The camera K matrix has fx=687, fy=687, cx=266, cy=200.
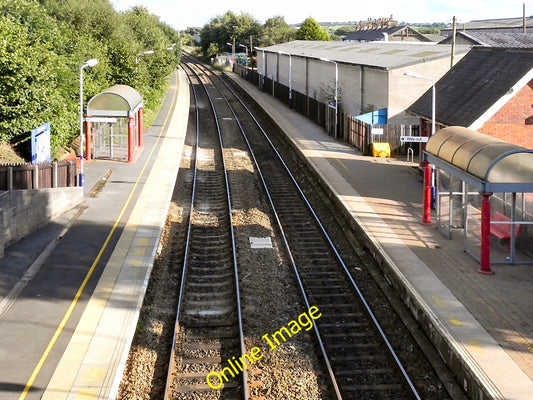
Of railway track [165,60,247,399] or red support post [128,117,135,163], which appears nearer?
railway track [165,60,247,399]

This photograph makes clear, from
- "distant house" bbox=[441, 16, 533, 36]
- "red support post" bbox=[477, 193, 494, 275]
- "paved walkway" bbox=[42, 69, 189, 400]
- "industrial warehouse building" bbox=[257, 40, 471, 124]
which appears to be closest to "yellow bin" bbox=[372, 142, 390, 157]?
"industrial warehouse building" bbox=[257, 40, 471, 124]

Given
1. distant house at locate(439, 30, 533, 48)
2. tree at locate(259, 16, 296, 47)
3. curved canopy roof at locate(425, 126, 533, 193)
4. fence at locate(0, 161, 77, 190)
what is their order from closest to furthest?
1. curved canopy roof at locate(425, 126, 533, 193)
2. fence at locate(0, 161, 77, 190)
3. distant house at locate(439, 30, 533, 48)
4. tree at locate(259, 16, 296, 47)

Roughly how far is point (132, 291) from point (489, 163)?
29.0 ft

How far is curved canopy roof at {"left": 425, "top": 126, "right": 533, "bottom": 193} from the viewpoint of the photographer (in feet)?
52.9

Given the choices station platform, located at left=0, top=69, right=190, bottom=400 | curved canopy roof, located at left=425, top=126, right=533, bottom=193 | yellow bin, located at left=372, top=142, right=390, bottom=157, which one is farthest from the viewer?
yellow bin, located at left=372, top=142, right=390, bottom=157

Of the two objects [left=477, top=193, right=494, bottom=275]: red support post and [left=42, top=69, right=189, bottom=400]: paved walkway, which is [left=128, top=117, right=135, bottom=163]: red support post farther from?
[left=477, top=193, right=494, bottom=275]: red support post

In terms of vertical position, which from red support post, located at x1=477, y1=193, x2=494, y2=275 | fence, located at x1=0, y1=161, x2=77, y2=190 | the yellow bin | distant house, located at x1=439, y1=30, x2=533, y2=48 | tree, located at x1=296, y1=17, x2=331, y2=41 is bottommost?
red support post, located at x1=477, y1=193, x2=494, y2=275

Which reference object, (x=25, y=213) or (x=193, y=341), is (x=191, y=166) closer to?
(x=25, y=213)

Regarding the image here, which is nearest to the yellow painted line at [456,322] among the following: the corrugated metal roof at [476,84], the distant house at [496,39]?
the corrugated metal roof at [476,84]

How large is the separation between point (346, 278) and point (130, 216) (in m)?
7.98

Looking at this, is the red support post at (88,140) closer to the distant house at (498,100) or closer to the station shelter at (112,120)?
the station shelter at (112,120)

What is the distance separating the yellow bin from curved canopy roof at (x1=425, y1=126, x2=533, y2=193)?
46.3ft

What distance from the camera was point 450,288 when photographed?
1534cm

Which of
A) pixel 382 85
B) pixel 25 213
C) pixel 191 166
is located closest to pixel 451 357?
pixel 25 213
